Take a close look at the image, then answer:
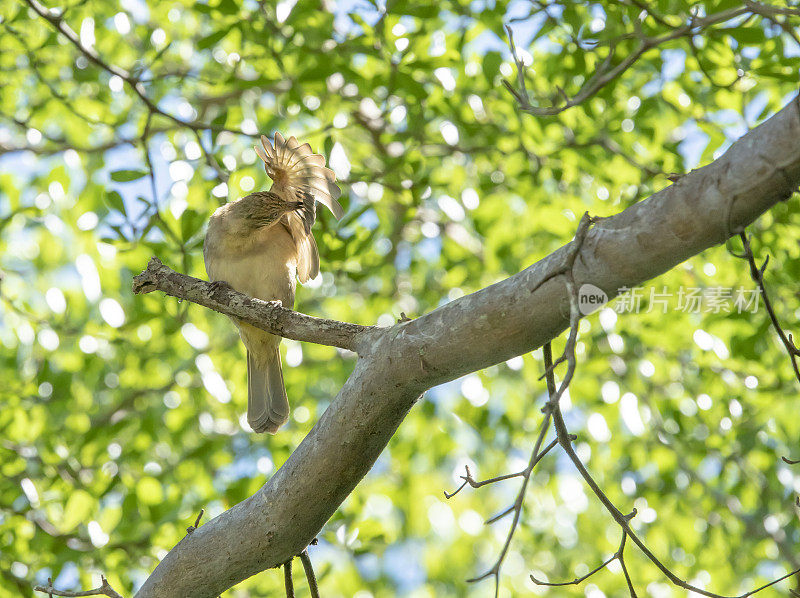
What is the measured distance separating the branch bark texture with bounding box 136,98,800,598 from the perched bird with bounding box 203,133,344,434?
1.22m

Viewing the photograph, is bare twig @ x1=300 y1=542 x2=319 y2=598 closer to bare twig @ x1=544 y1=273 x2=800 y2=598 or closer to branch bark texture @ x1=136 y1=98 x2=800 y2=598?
Result: branch bark texture @ x1=136 y1=98 x2=800 y2=598

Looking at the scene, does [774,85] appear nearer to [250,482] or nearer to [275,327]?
[275,327]

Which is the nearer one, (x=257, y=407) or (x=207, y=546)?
(x=207, y=546)

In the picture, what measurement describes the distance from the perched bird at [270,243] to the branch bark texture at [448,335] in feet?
4.02

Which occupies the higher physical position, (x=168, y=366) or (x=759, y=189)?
(x=759, y=189)

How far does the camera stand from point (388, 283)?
6559 millimetres

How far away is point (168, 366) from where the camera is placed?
243 inches

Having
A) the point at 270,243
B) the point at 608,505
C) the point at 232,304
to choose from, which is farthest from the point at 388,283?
the point at 608,505

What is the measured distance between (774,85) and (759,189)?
3235mm

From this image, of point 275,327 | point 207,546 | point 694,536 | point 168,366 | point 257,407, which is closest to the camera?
point 207,546

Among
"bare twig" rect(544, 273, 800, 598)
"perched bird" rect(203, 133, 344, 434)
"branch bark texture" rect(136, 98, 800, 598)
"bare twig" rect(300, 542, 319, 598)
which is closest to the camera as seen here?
"branch bark texture" rect(136, 98, 800, 598)

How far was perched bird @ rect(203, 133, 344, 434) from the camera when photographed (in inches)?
161

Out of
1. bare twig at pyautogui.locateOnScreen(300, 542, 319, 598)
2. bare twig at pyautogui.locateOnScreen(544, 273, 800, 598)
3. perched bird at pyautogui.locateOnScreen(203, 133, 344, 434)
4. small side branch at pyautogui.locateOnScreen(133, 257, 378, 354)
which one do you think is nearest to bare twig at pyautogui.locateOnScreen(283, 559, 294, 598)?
bare twig at pyautogui.locateOnScreen(300, 542, 319, 598)

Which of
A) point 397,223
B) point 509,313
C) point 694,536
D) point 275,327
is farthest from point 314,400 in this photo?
point 509,313
